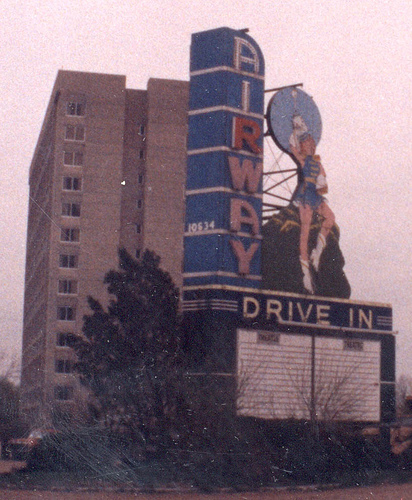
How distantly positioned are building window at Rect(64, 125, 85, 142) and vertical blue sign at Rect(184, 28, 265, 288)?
40.6 metres

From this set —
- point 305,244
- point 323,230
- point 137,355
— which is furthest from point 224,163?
point 137,355

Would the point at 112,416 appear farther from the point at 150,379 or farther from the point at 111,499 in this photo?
the point at 111,499

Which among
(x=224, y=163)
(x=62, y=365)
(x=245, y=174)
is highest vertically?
(x=224, y=163)

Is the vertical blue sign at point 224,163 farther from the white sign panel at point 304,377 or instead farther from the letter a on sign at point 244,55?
the white sign panel at point 304,377

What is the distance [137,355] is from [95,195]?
43.6 m

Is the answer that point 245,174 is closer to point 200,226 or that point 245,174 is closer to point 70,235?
point 200,226

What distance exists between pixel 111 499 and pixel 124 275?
13.0m

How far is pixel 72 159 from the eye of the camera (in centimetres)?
7281

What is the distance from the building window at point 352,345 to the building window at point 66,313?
130 feet

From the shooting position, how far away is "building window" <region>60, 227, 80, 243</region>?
236 feet

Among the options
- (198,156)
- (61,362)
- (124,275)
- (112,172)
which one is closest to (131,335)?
(124,275)

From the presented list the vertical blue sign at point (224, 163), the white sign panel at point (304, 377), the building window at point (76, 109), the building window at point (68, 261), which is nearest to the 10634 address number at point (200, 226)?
the vertical blue sign at point (224, 163)

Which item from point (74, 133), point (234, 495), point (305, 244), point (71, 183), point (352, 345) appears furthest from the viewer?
point (74, 133)

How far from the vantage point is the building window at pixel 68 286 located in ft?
233
